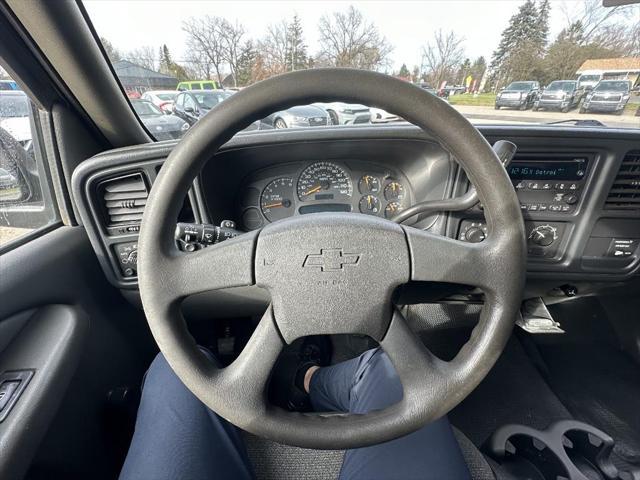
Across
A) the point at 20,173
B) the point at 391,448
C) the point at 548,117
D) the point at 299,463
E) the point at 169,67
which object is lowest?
the point at 299,463

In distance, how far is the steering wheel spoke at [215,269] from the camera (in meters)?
0.63

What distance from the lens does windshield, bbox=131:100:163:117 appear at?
1309mm

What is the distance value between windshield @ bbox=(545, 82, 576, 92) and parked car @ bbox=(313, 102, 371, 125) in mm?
768

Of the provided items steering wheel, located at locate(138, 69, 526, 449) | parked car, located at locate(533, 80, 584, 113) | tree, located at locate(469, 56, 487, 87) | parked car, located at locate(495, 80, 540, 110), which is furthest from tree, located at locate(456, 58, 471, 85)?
steering wheel, located at locate(138, 69, 526, 449)

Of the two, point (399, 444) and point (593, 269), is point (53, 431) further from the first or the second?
point (593, 269)

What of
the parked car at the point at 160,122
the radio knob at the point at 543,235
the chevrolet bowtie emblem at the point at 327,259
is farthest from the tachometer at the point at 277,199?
the radio knob at the point at 543,235

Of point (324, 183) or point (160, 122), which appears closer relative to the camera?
point (160, 122)

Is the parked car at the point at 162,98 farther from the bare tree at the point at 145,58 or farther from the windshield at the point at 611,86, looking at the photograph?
the windshield at the point at 611,86

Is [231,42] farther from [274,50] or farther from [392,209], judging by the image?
[392,209]

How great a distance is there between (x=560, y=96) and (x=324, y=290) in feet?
4.49

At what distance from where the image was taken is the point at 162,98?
1.38 metres

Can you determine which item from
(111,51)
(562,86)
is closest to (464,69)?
(562,86)

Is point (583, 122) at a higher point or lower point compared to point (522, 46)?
lower

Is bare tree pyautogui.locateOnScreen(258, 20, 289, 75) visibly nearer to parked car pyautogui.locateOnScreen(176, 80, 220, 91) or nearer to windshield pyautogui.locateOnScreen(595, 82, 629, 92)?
parked car pyautogui.locateOnScreen(176, 80, 220, 91)
